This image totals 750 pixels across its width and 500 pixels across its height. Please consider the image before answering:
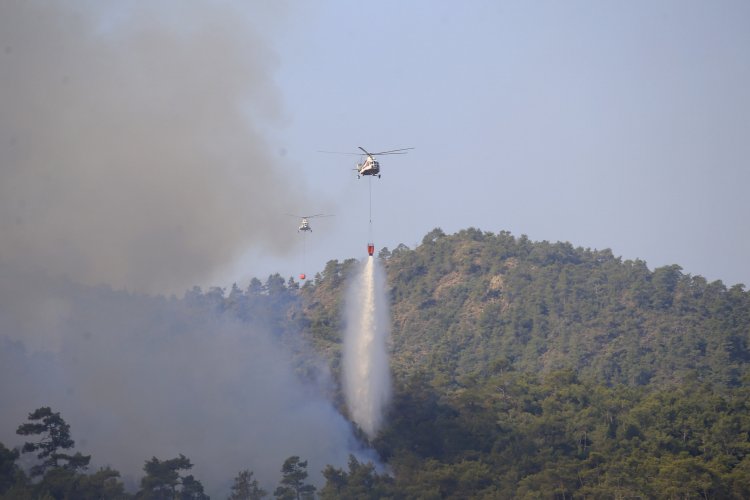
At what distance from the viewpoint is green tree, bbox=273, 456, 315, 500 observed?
7655cm

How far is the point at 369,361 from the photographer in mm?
89625

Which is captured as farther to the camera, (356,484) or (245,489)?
(245,489)

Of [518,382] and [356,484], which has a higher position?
[518,382]

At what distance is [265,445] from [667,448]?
93.5 ft

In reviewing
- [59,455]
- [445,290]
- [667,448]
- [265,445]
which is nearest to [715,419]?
[667,448]

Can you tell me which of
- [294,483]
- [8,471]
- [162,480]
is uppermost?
[8,471]

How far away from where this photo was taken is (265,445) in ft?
286

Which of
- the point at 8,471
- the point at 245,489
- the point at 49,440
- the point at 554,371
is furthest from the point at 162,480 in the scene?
the point at 554,371

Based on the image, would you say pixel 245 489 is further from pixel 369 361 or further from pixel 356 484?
pixel 369 361

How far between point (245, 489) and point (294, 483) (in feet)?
11.9

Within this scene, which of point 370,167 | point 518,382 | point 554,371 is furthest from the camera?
point 554,371

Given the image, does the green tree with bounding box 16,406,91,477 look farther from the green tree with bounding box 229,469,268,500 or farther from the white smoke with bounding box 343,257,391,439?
the white smoke with bounding box 343,257,391,439

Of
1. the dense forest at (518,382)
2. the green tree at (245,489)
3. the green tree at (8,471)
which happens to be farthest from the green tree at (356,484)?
the green tree at (8,471)

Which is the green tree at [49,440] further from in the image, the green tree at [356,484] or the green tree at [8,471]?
the green tree at [356,484]
